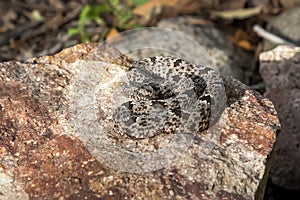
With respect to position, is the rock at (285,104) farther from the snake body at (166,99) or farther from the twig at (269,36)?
the twig at (269,36)

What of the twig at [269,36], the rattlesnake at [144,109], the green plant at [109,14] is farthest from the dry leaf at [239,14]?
the rattlesnake at [144,109]

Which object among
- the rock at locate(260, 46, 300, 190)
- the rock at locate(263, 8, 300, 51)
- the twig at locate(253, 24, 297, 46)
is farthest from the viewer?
the rock at locate(263, 8, 300, 51)

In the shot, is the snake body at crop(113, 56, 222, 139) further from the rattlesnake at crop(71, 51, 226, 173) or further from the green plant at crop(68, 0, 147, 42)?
the green plant at crop(68, 0, 147, 42)

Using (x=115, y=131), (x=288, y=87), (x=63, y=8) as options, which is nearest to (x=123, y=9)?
(x=63, y=8)

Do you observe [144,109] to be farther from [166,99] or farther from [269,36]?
[269,36]

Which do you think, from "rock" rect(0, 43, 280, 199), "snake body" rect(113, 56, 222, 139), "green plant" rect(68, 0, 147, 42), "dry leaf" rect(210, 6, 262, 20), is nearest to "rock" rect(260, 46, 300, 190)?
"rock" rect(0, 43, 280, 199)

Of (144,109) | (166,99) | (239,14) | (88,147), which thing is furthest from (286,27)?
(88,147)

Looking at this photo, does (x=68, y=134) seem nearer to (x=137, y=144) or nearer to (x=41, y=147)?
(x=41, y=147)
